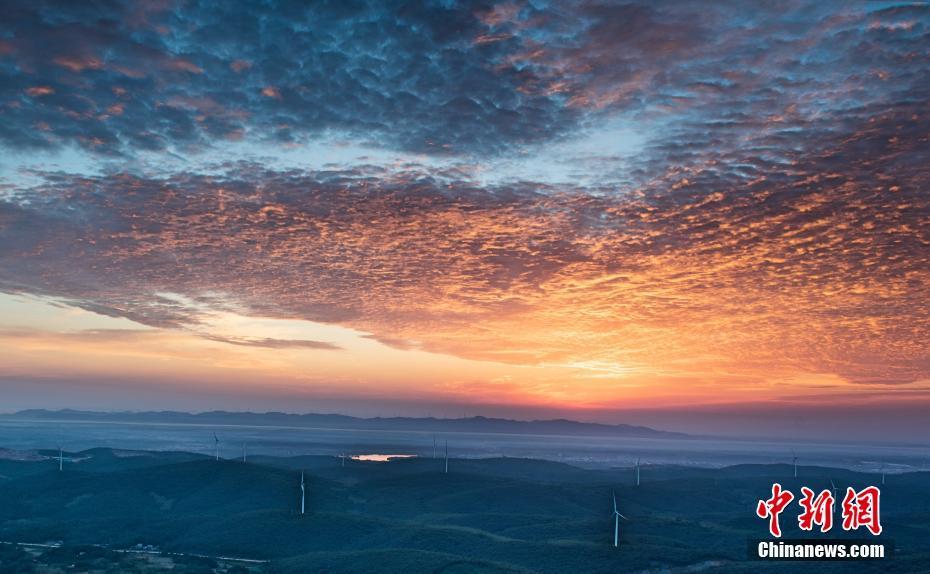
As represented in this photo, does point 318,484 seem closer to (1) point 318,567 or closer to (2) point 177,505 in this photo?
(2) point 177,505

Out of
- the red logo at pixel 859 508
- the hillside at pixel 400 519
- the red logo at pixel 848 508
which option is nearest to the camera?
the red logo at pixel 848 508

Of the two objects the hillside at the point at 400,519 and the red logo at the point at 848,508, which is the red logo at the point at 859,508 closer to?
the red logo at the point at 848,508

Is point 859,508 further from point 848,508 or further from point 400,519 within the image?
point 400,519

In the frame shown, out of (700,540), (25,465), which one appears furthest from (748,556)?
(25,465)

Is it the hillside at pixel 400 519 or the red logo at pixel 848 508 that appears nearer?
the red logo at pixel 848 508

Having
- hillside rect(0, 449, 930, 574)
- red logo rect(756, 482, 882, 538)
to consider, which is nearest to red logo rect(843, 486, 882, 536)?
red logo rect(756, 482, 882, 538)

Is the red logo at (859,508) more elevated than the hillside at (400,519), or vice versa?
the red logo at (859,508)

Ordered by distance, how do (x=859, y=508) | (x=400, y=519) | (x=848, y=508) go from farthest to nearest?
1. (x=400, y=519)
2. (x=848, y=508)
3. (x=859, y=508)

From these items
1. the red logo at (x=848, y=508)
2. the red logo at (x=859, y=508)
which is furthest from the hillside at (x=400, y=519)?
the red logo at (x=848, y=508)

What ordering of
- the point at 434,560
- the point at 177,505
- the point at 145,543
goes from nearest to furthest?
1. the point at 434,560
2. the point at 145,543
3. the point at 177,505

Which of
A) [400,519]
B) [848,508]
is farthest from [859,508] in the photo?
[400,519]

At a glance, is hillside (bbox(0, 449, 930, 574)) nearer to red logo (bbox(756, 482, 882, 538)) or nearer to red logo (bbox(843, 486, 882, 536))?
red logo (bbox(843, 486, 882, 536))
